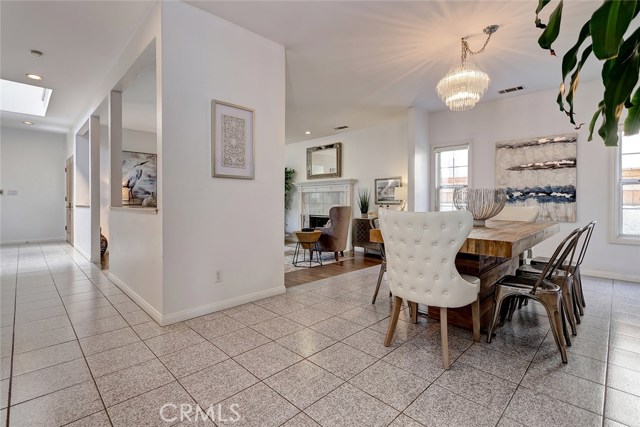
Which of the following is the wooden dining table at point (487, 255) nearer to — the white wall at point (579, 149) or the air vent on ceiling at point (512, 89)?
the white wall at point (579, 149)

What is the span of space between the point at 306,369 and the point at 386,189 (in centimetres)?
503

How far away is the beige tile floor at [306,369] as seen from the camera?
151cm

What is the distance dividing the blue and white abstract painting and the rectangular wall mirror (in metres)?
3.47

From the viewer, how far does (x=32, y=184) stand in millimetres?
7340

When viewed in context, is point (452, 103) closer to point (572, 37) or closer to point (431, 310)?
point (572, 37)

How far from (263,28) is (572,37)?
10.4 ft

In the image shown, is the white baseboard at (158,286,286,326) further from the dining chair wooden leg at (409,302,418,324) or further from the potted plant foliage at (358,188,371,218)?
the potted plant foliage at (358,188,371,218)

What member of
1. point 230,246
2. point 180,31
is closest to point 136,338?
point 230,246

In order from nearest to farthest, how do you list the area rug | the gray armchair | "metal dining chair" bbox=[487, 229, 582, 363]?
"metal dining chair" bbox=[487, 229, 582, 363], the area rug, the gray armchair

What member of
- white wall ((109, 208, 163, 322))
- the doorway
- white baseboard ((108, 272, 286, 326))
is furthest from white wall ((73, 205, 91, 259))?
white baseboard ((108, 272, 286, 326))

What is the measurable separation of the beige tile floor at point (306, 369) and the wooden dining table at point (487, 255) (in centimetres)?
16

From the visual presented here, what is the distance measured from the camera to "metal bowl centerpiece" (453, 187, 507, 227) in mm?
2654

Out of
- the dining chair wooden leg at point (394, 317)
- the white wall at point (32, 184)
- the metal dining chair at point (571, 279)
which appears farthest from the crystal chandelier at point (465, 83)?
the white wall at point (32, 184)

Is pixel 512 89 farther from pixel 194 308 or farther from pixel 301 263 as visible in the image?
pixel 194 308
